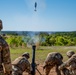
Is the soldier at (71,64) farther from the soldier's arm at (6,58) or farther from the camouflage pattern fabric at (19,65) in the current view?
the soldier's arm at (6,58)

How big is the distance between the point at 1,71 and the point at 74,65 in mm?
3326

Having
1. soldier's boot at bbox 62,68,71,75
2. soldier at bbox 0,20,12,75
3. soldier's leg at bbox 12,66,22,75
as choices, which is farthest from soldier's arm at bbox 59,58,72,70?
Answer: soldier at bbox 0,20,12,75

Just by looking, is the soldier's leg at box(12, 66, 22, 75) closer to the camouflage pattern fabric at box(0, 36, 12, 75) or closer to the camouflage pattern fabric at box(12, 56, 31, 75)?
the camouflage pattern fabric at box(12, 56, 31, 75)

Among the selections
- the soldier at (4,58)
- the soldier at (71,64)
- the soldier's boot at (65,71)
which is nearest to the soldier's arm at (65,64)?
the soldier at (71,64)

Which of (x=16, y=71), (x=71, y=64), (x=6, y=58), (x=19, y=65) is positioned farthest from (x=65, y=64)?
(x=6, y=58)

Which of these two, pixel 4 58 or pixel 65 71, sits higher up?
pixel 4 58

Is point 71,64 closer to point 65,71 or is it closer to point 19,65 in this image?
point 65,71

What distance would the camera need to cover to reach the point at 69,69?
9.55 metres

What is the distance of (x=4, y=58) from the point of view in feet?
21.8

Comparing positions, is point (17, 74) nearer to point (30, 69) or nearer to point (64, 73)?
point (30, 69)

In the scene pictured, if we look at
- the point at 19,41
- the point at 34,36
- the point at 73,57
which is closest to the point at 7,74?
the point at 73,57

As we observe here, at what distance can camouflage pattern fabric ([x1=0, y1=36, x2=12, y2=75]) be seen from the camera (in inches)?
257

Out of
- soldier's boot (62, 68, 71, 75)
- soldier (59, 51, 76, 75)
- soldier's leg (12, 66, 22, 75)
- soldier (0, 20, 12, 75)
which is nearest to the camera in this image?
soldier (0, 20, 12, 75)

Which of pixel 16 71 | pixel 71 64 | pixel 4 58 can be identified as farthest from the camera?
pixel 71 64
